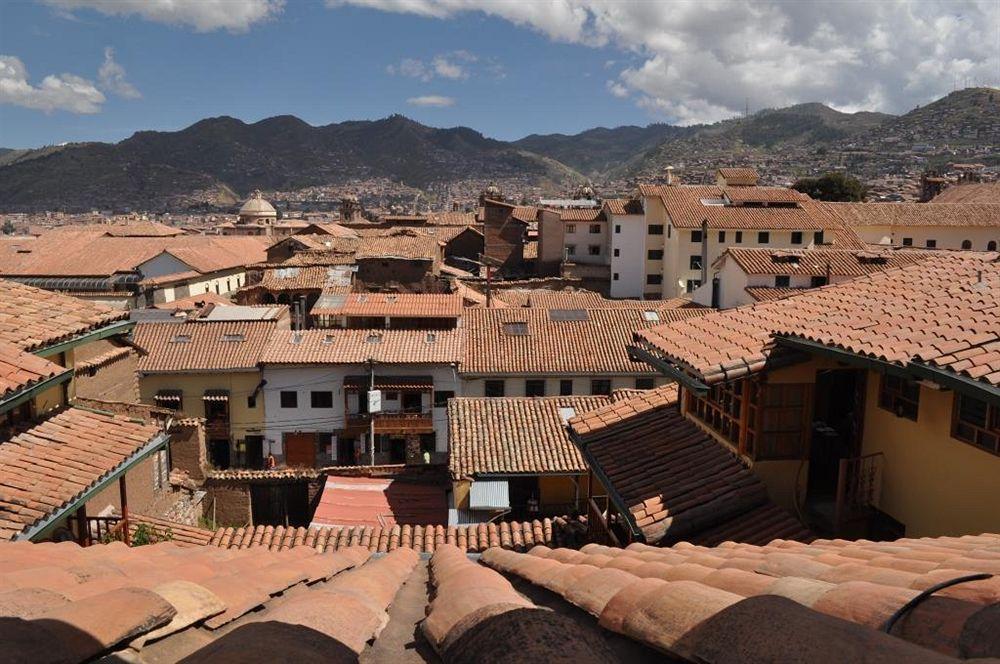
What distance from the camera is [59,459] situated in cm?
833

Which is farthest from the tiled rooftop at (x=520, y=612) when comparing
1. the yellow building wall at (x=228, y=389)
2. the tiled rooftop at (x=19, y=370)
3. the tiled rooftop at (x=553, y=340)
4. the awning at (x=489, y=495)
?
the yellow building wall at (x=228, y=389)

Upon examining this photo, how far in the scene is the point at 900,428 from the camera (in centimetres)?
704

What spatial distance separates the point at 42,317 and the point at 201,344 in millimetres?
17084

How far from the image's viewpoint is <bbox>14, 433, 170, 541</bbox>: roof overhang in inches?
270

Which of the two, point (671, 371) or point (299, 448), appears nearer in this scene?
point (671, 371)

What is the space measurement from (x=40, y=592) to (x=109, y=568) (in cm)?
127

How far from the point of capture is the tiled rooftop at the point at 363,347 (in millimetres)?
25016

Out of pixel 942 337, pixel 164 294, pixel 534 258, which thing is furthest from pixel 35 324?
pixel 534 258

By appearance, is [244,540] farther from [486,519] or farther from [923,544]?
[923,544]

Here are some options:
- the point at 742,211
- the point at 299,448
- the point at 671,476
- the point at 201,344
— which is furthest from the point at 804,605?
the point at 742,211

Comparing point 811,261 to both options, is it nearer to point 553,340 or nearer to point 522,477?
point 553,340

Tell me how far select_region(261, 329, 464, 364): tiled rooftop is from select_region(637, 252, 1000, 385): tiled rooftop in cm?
1556

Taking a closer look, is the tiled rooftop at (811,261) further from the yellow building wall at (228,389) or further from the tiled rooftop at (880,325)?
the yellow building wall at (228,389)

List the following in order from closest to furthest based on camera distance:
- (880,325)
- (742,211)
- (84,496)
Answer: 1. (880,325)
2. (84,496)
3. (742,211)
